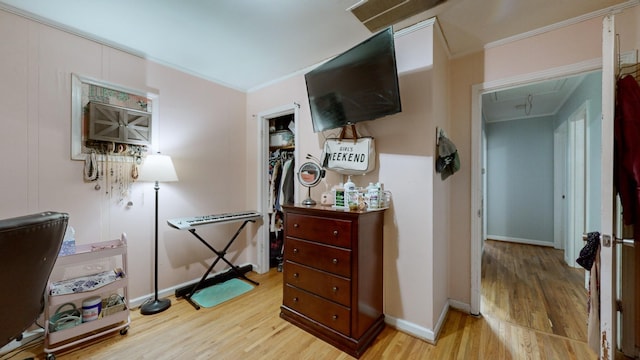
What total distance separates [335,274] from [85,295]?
1.86m

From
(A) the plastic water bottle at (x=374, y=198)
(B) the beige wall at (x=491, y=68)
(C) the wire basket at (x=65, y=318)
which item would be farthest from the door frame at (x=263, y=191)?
(B) the beige wall at (x=491, y=68)

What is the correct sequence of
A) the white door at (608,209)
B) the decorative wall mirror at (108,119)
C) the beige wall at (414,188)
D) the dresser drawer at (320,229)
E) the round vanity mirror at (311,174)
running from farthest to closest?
1. the round vanity mirror at (311,174)
2. the decorative wall mirror at (108,119)
3. the beige wall at (414,188)
4. the dresser drawer at (320,229)
5. the white door at (608,209)

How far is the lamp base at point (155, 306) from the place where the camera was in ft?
7.46

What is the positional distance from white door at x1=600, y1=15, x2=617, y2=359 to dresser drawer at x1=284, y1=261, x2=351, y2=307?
1349 mm

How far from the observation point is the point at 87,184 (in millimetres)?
2141

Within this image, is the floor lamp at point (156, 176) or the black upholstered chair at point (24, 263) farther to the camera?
the floor lamp at point (156, 176)

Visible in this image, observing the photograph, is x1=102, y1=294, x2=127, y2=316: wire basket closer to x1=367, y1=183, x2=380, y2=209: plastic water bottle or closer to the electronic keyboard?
the electronic keyboard

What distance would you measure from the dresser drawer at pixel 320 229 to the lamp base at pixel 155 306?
143cm

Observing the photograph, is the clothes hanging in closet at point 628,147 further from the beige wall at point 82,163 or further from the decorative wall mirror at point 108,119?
the decorative wall mirror at point 108,119

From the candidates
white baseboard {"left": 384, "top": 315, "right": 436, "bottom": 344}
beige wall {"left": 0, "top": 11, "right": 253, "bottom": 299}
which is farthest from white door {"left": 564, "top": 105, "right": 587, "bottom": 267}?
beige wall {"left": 0, "top": 11, "right": 253, "bottom": 299}

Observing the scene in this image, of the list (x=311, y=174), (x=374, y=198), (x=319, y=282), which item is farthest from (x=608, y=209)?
(x=311, y=174)

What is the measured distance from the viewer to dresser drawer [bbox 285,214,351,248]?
179 cm

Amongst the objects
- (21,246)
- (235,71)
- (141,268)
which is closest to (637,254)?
(21,246)

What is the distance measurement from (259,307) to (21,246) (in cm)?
180
